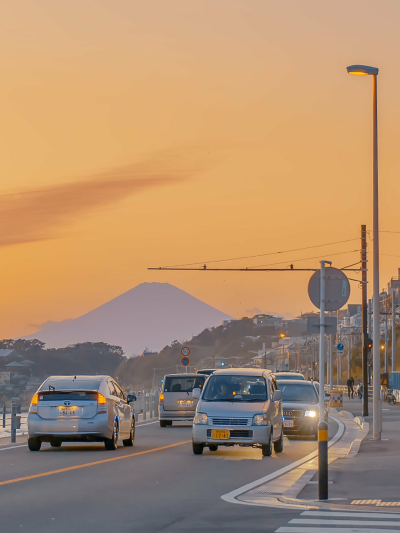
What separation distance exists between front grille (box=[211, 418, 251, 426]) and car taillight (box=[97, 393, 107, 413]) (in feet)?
8.38

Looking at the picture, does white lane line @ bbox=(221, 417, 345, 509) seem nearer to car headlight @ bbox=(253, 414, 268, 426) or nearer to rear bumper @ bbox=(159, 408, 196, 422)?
car headlight @ bbox=(253, 414, 268, 426)

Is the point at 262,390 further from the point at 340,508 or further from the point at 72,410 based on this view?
the point at 340,508

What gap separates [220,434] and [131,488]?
606 centimetres

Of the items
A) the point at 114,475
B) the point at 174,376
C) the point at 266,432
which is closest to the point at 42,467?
the point at 114,475

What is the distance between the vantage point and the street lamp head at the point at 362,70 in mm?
23078

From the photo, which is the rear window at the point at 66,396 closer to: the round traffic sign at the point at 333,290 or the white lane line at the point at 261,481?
the white lane line at the point at 261,481

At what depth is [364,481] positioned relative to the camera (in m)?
14.7

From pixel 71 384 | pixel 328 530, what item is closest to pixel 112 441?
pixel 71 384

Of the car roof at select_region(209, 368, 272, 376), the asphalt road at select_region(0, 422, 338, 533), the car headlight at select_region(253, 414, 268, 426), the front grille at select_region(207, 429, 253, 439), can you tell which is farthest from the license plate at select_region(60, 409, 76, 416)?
the car headlight at select_region(253, 414, 268, 426)

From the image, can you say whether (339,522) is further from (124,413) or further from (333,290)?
(124,413)

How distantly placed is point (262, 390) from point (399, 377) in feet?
145

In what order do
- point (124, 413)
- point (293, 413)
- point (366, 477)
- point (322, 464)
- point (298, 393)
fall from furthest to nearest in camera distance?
point (298, 393) < point (293, 413) < point (124, 413) < point (366, 477) < point (322, 464)

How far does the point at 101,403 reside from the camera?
67.1 ft

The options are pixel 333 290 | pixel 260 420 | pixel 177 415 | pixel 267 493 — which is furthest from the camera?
pixel 177 415
